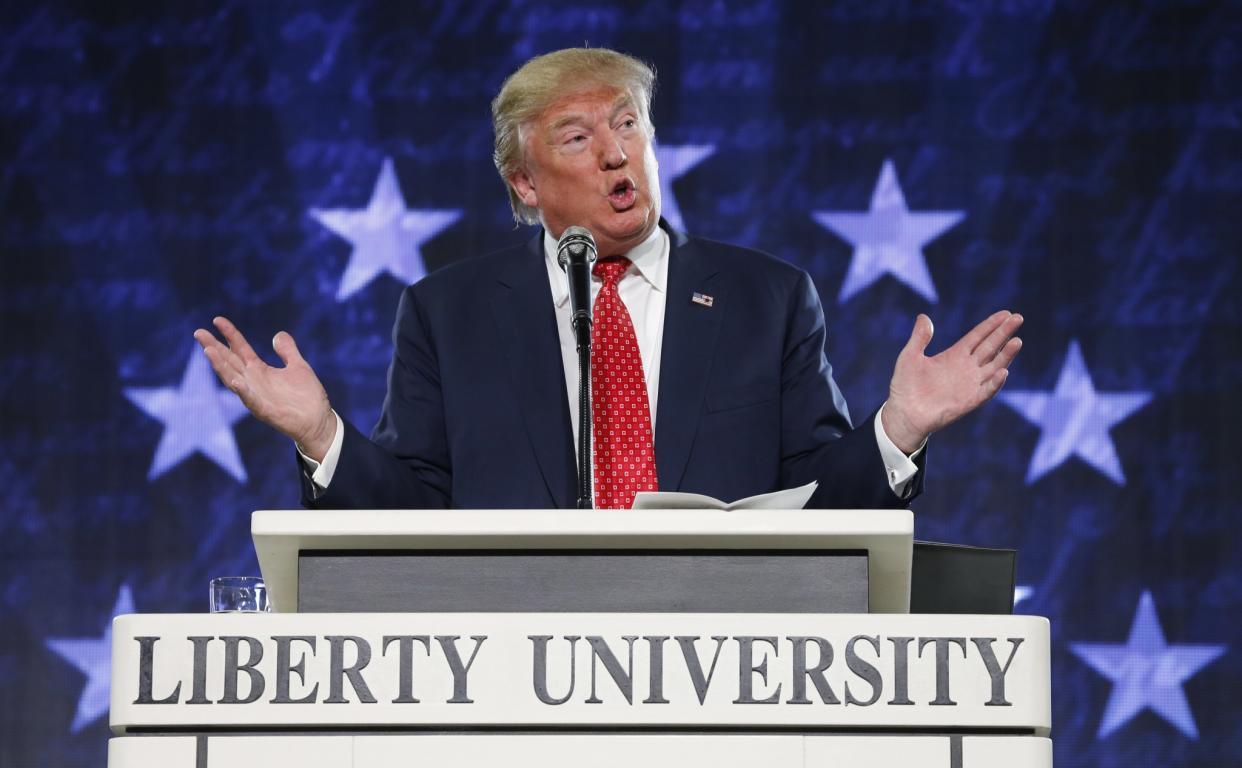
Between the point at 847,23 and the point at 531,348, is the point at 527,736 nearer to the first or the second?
the point at 531,348

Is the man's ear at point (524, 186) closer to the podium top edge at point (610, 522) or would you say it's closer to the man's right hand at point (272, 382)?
the man's right hand at point (272, 382)

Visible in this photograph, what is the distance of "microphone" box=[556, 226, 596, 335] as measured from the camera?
5.40 ft

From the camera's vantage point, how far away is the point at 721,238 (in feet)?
12.0

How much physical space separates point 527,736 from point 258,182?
2.81 metres

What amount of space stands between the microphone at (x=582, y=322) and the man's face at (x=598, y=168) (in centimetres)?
49

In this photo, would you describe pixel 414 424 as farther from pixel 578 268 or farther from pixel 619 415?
pixel 578 268

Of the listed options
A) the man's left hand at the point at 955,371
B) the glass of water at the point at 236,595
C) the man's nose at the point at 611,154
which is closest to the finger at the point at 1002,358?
the man's left hand at the point at 955,371

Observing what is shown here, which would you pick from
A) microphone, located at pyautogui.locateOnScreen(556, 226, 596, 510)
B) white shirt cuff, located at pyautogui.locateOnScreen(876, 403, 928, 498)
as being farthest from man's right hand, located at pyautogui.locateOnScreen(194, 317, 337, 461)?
white shirt cuff, located at pyautogui.locateOnScreen(876, 403, 928, 498)

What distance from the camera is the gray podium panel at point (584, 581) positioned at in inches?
50.0

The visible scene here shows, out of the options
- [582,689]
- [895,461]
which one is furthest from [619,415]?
[582,689]

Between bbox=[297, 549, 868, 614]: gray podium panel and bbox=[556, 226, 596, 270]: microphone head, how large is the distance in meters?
0.52

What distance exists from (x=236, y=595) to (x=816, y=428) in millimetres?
814

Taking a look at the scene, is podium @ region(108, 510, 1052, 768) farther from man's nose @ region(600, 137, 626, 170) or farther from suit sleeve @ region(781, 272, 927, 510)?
man's nose @ region(600, 137, 626, 170)

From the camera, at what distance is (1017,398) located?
11.8 feet
